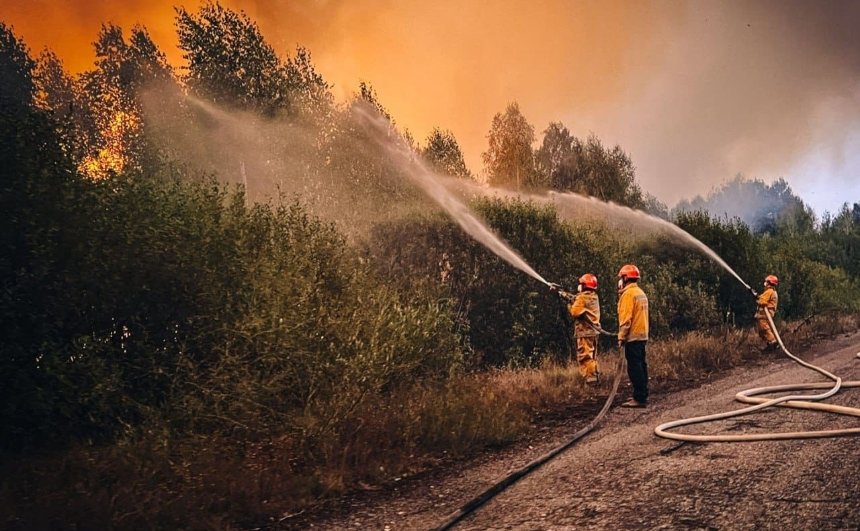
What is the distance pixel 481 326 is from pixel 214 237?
8.48m

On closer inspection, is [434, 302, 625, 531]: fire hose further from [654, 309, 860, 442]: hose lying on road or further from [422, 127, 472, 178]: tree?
[422, 127, 472, 178]: tree

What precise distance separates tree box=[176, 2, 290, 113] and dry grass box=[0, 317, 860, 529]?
19.4 meters

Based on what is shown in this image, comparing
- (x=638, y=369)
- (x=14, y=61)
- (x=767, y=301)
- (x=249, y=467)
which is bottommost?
(x=249, y=467)

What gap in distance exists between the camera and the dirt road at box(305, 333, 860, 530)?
168 inches

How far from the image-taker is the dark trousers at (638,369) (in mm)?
8953

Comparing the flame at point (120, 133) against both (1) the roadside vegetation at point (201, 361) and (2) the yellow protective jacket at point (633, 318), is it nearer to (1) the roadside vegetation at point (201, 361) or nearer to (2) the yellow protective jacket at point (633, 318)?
(1) the roadside vegetation at point (201, 361)

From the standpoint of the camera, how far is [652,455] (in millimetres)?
6051

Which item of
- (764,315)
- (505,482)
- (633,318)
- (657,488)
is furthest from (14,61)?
(764,315)

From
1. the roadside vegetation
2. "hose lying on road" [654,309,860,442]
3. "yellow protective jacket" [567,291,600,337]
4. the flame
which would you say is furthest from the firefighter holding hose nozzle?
A: the flame

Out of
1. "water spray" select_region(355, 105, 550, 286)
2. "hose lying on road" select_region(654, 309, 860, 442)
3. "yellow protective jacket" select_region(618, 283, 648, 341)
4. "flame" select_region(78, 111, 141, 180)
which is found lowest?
"hose lying on road" select_region(654, 309, 860, 442)

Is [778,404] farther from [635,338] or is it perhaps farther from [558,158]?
[558,158]

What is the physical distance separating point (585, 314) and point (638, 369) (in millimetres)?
2286

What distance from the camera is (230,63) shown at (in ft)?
81.5

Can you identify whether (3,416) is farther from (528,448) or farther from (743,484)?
(743,484)
